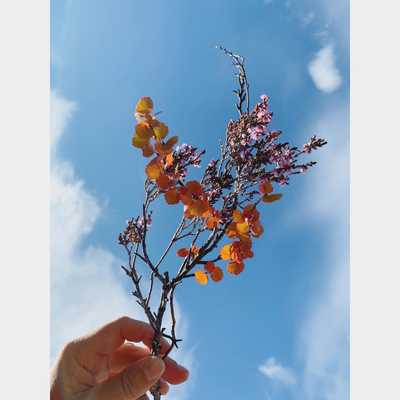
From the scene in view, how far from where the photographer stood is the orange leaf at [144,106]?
1.64 ft

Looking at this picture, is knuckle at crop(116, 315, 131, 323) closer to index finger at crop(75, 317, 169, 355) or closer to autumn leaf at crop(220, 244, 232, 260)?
index finger at crop(75, 317, 169, 355)

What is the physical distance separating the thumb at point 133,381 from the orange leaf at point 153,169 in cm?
25

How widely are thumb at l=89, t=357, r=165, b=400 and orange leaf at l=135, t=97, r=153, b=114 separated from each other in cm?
32

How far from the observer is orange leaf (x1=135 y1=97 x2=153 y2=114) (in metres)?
0.50

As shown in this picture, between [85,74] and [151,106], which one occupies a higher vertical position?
[85,74]

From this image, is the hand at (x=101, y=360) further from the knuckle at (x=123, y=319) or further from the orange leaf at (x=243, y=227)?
the orange leaf at (x=243, y=227)

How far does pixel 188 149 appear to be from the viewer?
55 cm

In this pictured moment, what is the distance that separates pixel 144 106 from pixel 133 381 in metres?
0.37

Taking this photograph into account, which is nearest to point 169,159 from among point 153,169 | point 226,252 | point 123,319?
point 153,169

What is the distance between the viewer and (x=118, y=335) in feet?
2.57
